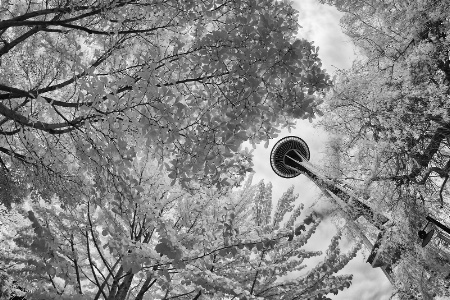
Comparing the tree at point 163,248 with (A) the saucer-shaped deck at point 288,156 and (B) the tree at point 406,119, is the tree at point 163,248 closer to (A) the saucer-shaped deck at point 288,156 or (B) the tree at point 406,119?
(B) the tree at point 406,119

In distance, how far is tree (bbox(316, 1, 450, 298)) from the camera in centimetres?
682

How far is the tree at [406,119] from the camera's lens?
682 cm

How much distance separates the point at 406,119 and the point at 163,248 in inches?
270

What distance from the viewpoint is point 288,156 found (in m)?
22.6

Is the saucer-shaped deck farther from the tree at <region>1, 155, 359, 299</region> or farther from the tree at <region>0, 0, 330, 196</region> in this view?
the tree at <region>0, 0, 330, 196</region>

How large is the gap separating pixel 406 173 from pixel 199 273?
695 cm

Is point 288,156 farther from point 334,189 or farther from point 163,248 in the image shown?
point 163,248

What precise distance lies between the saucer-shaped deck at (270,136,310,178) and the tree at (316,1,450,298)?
13.1 meters

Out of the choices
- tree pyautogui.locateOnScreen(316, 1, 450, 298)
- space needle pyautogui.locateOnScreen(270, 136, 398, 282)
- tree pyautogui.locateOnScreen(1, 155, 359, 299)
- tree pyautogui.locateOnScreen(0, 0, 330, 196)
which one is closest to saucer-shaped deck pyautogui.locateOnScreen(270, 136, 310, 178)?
space needle pyautogui.locateOnScreen(270, 136, 398, 282)

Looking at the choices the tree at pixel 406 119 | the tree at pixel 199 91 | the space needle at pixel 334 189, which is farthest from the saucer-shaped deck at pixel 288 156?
the tree at pixel 199 91

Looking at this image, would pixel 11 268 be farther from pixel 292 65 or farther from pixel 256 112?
pixel 292 65

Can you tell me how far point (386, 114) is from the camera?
7094 millimetres

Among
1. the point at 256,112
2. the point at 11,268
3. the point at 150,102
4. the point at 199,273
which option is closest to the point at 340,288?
the point at 199,273

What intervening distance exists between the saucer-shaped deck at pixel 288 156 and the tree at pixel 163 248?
1562cm
